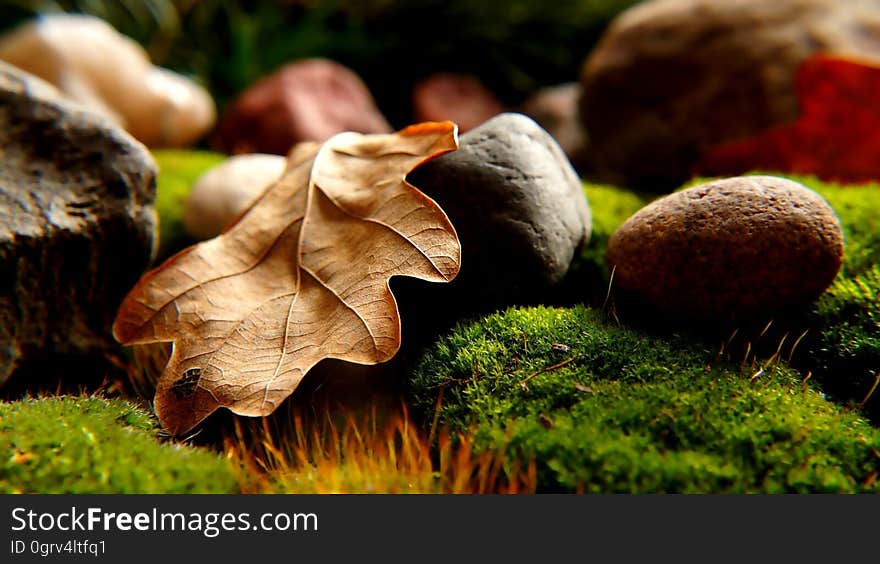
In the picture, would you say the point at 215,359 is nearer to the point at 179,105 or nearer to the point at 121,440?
the point at 121,440

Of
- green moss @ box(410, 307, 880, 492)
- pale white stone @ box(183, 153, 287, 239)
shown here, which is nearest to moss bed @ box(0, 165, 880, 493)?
green moss @ box(410, 307, 880, 492)

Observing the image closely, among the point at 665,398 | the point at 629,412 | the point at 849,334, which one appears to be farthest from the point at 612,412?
the point at 849,334

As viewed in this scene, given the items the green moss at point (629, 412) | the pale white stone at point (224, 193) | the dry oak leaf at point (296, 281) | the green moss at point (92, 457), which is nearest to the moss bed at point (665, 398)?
the green moss at point (629, 412)

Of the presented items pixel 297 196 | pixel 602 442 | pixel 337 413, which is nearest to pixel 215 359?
pixel 337 413

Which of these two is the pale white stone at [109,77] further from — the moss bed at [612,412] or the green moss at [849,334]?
the green moss at [849,334]

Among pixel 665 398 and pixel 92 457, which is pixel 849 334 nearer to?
pixel 665 398

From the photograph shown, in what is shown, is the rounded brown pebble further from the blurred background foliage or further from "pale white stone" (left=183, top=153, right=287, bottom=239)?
the blurred background foliage
